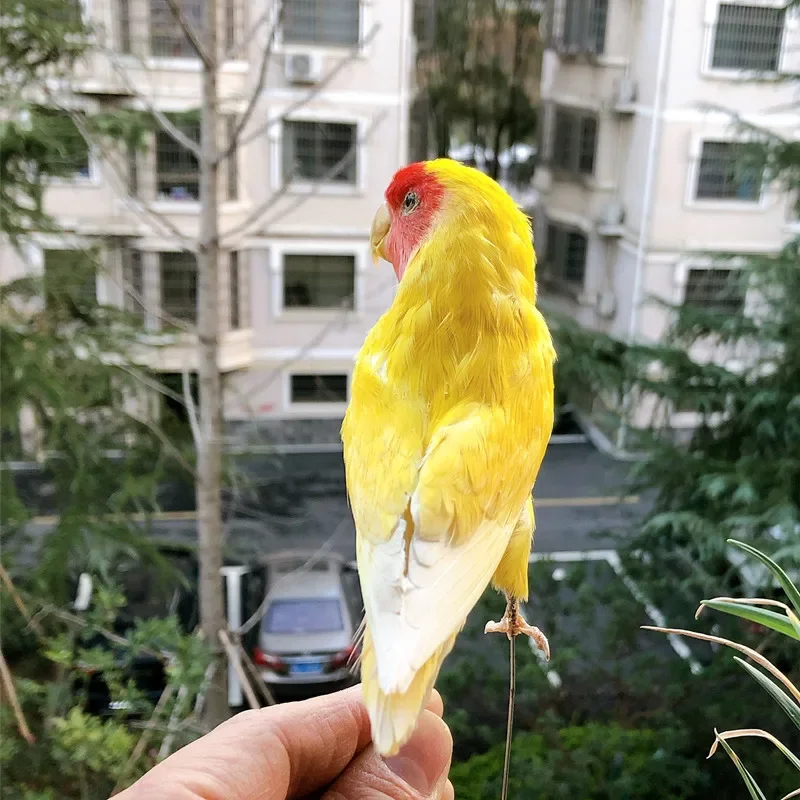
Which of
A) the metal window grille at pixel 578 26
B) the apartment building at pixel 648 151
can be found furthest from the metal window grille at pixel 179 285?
the metal window grille at pixel 578 26

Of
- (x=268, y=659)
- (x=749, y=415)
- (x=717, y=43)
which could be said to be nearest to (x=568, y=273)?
(x=717, y=43)

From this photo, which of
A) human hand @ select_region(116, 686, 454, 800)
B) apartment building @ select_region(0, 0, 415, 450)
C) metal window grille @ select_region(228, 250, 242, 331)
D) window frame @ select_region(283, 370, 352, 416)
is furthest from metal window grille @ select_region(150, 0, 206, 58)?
human hand @ select_region(116, 686, 454, 800)

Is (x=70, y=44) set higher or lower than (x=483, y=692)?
higher

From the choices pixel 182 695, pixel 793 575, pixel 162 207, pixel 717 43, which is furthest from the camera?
pixel 162 207

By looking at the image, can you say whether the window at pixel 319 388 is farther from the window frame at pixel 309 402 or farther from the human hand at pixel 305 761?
the human hand at pixel 305 761

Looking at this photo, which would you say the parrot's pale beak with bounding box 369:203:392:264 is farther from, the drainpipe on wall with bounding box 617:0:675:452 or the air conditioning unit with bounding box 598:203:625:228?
the air conditioning unit with bounding box 598:203:625:228

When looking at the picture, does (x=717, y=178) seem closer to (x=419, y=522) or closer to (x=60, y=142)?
(x=60, y=142)

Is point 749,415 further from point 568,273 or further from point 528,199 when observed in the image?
point 528,199

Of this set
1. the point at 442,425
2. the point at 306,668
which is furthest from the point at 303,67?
the point at 442,425

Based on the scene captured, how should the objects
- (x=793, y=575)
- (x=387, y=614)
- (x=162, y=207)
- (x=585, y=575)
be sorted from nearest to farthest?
1. (x=387, y=614)
2. (x=793, y=575)
3. (x=585, y=575)
4. (x=162, y=207)
